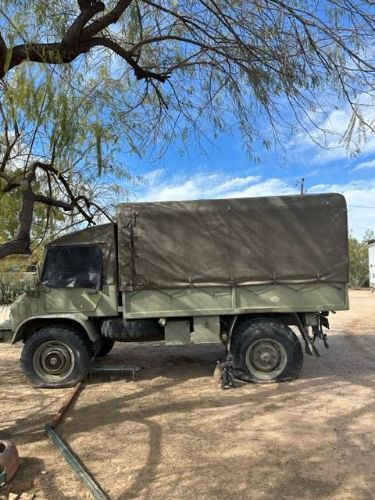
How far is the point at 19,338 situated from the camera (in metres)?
8.31

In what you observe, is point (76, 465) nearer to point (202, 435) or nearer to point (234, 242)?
point (202, 435)

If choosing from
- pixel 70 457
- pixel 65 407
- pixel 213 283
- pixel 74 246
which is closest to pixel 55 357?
pixel 65 407

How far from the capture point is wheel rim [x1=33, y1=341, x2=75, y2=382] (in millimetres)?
8078

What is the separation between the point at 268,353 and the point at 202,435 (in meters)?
2.71

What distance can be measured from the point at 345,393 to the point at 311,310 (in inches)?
53.2

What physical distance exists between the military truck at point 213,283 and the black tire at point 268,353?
0.02 metres

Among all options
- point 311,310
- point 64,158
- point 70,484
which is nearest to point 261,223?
point 311,310

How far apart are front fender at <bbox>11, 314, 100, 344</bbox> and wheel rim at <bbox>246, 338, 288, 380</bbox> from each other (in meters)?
2.47

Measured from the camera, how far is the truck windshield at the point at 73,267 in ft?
26.9

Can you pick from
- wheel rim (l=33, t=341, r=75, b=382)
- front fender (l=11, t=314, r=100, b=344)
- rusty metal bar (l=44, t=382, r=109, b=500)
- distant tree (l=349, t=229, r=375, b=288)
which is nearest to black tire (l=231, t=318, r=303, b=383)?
front fender (l=11, t=314, r=100, b=344)

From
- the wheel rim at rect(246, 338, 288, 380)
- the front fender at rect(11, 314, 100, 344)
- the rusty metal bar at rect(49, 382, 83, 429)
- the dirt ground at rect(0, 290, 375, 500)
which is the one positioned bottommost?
the dirt ground at rect(0, 290, 375, 500)

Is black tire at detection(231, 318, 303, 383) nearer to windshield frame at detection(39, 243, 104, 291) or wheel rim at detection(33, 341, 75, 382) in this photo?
windshield frame at detection(39, 243, 104, 291)

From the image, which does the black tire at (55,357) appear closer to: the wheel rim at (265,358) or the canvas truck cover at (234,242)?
the canvas truck cover at (234,242)

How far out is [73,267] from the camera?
827 cm
